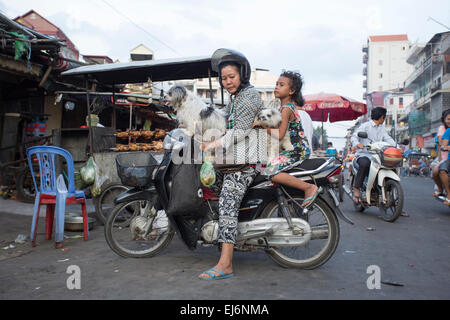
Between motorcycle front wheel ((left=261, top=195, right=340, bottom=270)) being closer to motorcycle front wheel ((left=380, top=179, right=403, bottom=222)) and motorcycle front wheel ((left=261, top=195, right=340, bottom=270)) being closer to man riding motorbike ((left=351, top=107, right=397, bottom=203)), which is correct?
motorcycle front wheel ((left=380, top=179, right=403, bottom=222))

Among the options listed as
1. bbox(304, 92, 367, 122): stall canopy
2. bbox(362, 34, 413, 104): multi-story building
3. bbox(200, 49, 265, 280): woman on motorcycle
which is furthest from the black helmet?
bbox(362, 34, 413, 104): multi-story building

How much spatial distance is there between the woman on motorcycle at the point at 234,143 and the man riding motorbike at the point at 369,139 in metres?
3.78

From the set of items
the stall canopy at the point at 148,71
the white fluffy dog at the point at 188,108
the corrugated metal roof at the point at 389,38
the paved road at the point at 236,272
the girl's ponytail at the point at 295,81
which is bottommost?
the paved road at the point at 236,272

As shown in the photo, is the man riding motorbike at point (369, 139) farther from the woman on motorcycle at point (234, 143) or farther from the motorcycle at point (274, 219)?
the woman on motorcycle at point (234, 143)

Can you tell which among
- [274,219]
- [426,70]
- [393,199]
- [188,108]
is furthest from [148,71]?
[426,70]

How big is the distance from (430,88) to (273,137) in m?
46.3

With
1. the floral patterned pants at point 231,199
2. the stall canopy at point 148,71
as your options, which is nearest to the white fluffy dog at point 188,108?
the floral patterned pants at point 231,199

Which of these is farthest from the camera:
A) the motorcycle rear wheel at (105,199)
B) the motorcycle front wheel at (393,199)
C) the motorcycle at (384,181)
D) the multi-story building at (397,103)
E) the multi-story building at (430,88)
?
the multi-story building at (397,103)

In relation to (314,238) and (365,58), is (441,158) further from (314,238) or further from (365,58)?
(365,58)

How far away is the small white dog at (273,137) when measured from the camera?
10.6 ft

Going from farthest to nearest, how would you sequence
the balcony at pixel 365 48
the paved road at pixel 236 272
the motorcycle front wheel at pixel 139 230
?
the balcony at pixel 365 48 → the motorcycle front wheel at pixel 139 230 → the paved road at pixel 236 272

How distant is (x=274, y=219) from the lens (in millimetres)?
3297

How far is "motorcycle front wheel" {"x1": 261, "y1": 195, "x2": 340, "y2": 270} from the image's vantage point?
3.29m
